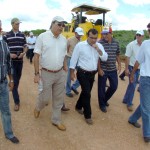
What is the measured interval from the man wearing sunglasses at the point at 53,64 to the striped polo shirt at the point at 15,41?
37.9 inches

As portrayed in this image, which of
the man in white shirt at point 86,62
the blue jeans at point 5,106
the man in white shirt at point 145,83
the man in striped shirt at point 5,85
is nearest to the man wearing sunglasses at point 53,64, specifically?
the man in white shirt at point 86,62

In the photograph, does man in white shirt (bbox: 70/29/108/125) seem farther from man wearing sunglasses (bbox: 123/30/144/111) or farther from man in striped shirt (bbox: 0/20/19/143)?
man in striped shirt (bbox: 0/20/19/143)

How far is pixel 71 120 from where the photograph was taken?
6.15 metres

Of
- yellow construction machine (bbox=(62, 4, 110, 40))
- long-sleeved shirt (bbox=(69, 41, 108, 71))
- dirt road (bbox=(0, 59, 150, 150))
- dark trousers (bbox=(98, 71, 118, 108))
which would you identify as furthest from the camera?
yellow construction machine (bbox=(62, 4, 110, 40))

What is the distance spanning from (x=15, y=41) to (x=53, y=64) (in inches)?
52.5

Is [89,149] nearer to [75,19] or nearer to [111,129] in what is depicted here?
[111,129]

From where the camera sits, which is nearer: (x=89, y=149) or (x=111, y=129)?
(x=89, y=149)

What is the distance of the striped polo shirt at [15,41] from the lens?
20.2ft

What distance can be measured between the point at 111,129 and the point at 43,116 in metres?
1.47

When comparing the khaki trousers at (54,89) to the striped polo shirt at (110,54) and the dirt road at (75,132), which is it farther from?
the striped polo shirt at (110,54)

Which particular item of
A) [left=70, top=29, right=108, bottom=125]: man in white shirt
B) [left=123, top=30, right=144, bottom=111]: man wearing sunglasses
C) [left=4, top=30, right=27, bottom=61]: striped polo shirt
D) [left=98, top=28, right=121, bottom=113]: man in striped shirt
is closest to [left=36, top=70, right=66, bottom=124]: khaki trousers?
[left=70, top=29, right=108, bottom=125]: man in white shirt

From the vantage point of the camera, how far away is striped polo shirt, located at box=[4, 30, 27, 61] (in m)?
6.16

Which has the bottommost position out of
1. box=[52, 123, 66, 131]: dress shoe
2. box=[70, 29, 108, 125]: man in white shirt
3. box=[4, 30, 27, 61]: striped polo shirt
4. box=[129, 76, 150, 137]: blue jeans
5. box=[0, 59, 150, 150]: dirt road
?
box=[0, 59, 150, 150]: dirt road

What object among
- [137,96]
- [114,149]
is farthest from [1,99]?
[137,96]
